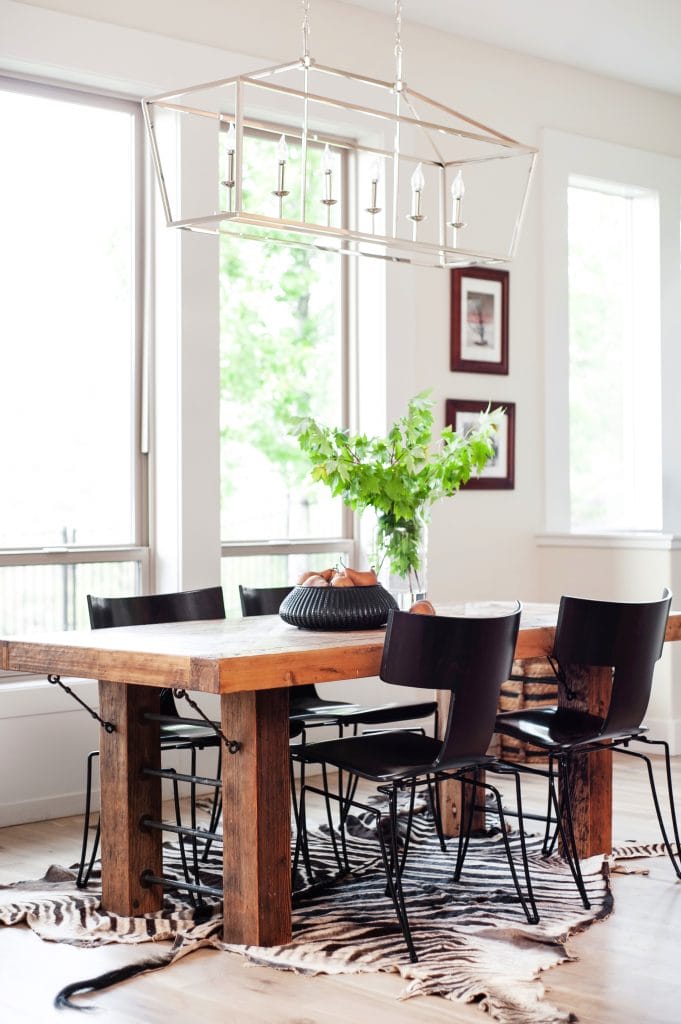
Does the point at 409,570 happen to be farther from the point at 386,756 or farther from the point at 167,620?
the point at 167,620

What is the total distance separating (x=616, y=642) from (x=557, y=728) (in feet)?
1.10

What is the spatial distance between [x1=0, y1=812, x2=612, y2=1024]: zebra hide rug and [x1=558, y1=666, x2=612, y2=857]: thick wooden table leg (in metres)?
0.10

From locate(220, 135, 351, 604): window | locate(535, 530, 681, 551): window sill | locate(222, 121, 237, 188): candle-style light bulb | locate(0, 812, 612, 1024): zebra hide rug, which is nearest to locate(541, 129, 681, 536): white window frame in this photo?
locate(535, 530, 681, 551): window sill

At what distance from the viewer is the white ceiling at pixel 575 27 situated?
17.9ft

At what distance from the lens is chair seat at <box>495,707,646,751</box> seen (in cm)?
359

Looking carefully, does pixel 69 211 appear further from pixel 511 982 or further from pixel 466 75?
pixel 511 982

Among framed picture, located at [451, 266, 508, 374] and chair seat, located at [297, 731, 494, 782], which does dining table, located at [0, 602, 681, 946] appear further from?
framed picture, located at [451, 266, 508, 374]

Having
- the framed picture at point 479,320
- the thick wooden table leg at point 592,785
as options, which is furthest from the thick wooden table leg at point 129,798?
the framed picture at point 479,320

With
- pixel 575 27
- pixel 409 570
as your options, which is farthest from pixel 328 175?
pixel 575 27

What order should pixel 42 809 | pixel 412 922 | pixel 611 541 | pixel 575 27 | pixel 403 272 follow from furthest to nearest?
→ 1. pixel 611 541
2. pixel 575 27
3. pixel 403 272
4. pixel 42 809
5. pixel 412 922

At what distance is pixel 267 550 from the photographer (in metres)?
5.37

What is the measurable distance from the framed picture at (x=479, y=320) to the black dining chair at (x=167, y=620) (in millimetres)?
2113

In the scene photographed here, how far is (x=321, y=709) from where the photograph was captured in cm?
417

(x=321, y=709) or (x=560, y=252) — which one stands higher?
(x=560, y=252)
